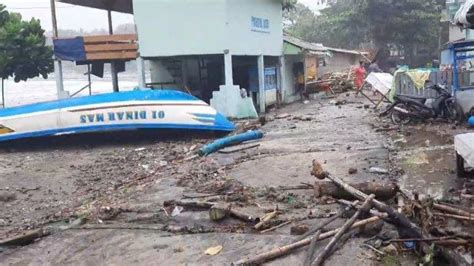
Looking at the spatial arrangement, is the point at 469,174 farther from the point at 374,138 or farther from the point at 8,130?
the point at 8,130

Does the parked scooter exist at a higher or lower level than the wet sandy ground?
higher

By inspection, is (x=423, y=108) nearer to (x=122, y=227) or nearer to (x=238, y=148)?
(x=238, y=148)

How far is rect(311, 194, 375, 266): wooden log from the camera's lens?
4871 millimetres

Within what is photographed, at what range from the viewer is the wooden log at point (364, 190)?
6309 millimetres

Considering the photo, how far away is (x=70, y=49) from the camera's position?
18.8 meters

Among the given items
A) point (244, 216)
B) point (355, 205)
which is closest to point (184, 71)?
point (244, 216)

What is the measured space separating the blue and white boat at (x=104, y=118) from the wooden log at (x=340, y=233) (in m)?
9.15

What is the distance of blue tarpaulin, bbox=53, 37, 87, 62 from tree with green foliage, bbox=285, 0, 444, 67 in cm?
2341

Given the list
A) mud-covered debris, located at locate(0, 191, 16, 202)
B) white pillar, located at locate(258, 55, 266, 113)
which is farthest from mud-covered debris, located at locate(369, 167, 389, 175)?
white pillar, located at locate(258, 55, 266, 113)

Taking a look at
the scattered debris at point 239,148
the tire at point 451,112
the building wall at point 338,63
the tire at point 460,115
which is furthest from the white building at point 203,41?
the building wall at point 338,63

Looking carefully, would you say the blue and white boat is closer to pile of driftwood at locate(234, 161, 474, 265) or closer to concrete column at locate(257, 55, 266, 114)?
concrete column at locate(257, 55, 266, 114)

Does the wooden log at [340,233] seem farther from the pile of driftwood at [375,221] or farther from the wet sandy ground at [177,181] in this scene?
the wet sandy ground at [177,181]

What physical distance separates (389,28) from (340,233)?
33975 mm

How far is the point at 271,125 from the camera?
52.6 ft
